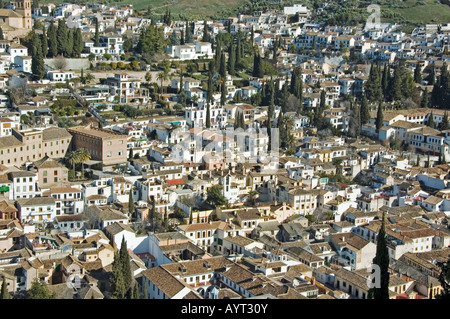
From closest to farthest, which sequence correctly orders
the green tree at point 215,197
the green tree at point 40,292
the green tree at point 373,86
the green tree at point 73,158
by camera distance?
1. the green tree at point 40,292
2. the green tree at point 215,197
3. the green tree at point 73,158
4. the green tree at point 373,86

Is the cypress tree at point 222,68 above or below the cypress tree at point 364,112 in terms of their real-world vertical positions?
above

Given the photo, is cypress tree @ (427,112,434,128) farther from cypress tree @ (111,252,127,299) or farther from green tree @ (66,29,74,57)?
cypress tree @ (111,252,127,299)

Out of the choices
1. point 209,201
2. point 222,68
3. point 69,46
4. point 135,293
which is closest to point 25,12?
point 69,46

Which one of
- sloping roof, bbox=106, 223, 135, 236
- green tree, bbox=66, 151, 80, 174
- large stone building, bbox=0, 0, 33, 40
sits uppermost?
large stone building, bbox=0, 0, 33, 40

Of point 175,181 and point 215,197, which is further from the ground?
point 175,181

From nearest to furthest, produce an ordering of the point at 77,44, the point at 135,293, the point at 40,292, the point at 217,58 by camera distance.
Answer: the point at 40,292 → the point at 135,293 → the point at 77,44 → the point at 217,58

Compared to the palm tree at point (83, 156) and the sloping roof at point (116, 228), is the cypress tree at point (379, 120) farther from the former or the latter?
the sloping roof at point (116, 228)

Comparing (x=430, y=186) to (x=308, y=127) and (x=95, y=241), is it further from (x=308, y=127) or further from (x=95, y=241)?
(x=95, y=241)

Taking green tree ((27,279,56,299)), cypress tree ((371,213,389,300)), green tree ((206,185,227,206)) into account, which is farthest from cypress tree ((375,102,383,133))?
green tree ((27,279,56,299))

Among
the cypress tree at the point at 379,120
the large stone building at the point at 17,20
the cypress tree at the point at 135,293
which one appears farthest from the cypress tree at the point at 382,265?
the large stone building at the point at 17,20

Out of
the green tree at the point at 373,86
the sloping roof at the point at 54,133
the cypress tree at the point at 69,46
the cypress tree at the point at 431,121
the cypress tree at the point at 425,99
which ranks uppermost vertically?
the cypress tree at the point at 69,46

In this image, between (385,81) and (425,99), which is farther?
(385,81)

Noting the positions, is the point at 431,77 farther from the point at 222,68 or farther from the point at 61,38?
the point at 61,38
